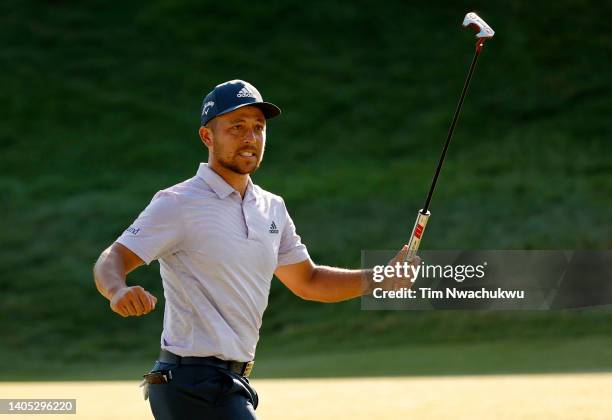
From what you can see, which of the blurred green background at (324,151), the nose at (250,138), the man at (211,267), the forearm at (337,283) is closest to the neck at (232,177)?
the man at (211,267)

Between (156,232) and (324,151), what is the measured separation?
17.9 metres

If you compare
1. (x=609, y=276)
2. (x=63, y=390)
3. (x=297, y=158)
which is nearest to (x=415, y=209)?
(x=297, y=158)

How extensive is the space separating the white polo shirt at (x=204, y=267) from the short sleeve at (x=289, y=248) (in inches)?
14.5

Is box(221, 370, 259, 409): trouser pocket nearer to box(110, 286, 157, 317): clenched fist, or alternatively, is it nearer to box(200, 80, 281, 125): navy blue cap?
box(110, 286, 157, 317): clenched fist

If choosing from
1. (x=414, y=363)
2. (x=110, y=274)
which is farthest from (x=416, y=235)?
(x=414, y=363)

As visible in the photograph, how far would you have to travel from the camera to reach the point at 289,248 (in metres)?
4.50

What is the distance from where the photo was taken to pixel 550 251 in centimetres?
1659

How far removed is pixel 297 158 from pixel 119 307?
1802 centimetres

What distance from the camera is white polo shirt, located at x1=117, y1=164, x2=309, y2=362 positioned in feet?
13.0

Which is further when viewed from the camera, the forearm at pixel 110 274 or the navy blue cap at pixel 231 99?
the navy blue cap at pixel 231 99

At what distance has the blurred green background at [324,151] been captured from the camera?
15672 mm

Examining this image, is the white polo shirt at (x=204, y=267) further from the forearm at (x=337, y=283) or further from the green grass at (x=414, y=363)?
the green grass at (x=414, y=363)

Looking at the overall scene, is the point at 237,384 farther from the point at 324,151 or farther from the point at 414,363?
the point at 324,151

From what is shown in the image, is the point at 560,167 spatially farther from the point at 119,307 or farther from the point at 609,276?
the point at 119,307
